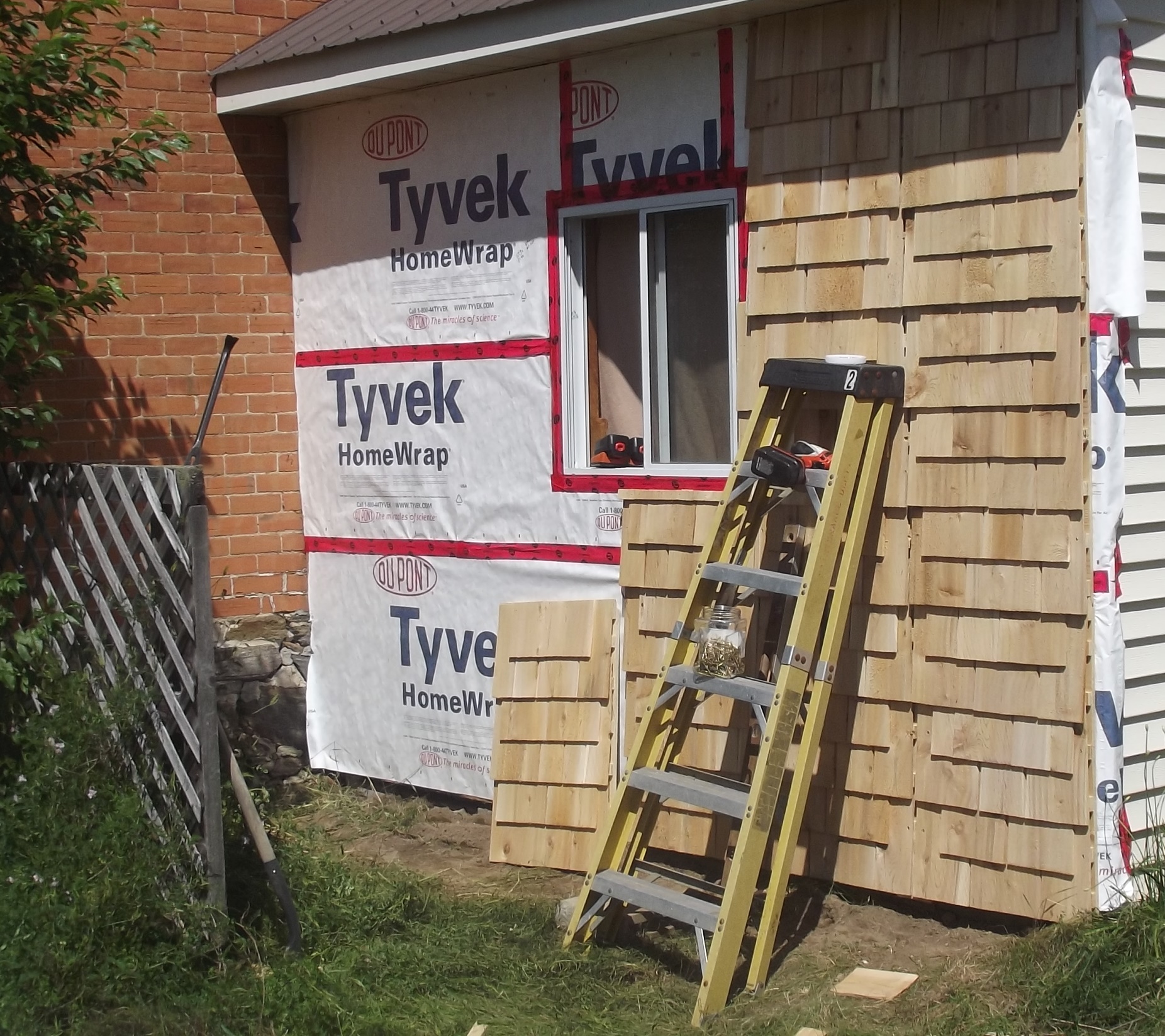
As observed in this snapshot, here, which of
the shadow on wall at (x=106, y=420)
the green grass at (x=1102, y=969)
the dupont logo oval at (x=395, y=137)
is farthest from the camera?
the dupont logo oval at (x=395, y=137)

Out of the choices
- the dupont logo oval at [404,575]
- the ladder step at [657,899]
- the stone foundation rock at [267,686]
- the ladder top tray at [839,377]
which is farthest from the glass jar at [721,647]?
the stone foundation rock at [267,686]

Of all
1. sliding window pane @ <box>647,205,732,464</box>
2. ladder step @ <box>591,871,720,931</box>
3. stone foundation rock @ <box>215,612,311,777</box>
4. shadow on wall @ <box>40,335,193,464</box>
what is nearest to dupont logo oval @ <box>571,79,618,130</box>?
sliding window pane @ <box>647,205,732,464</box>

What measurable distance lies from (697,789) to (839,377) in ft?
5.05

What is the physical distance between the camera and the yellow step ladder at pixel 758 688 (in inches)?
184

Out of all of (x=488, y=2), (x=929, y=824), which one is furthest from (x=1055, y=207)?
(x=488, y=2)

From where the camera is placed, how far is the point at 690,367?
616 centimetres

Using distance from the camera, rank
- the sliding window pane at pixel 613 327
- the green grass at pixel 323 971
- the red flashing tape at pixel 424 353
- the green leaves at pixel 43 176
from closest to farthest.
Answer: the green grass at pixel 323 971
the green leaves at pixel 43 176
the sliding window pane at pixel 613 327
the red flashing tape at pixel 424 353

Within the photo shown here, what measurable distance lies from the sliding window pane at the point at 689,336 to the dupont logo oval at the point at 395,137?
1503 millimetres

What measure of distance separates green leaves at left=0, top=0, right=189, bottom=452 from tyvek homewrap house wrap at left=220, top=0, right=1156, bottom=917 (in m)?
1.64

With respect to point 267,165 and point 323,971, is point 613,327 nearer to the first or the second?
point 267,165

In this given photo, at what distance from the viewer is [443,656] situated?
707cm

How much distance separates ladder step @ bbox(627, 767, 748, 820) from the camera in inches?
188

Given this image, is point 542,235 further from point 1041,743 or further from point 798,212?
point 1041,743

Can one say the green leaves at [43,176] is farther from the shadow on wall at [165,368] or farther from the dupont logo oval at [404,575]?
the dupont logo oval at [404,575]
